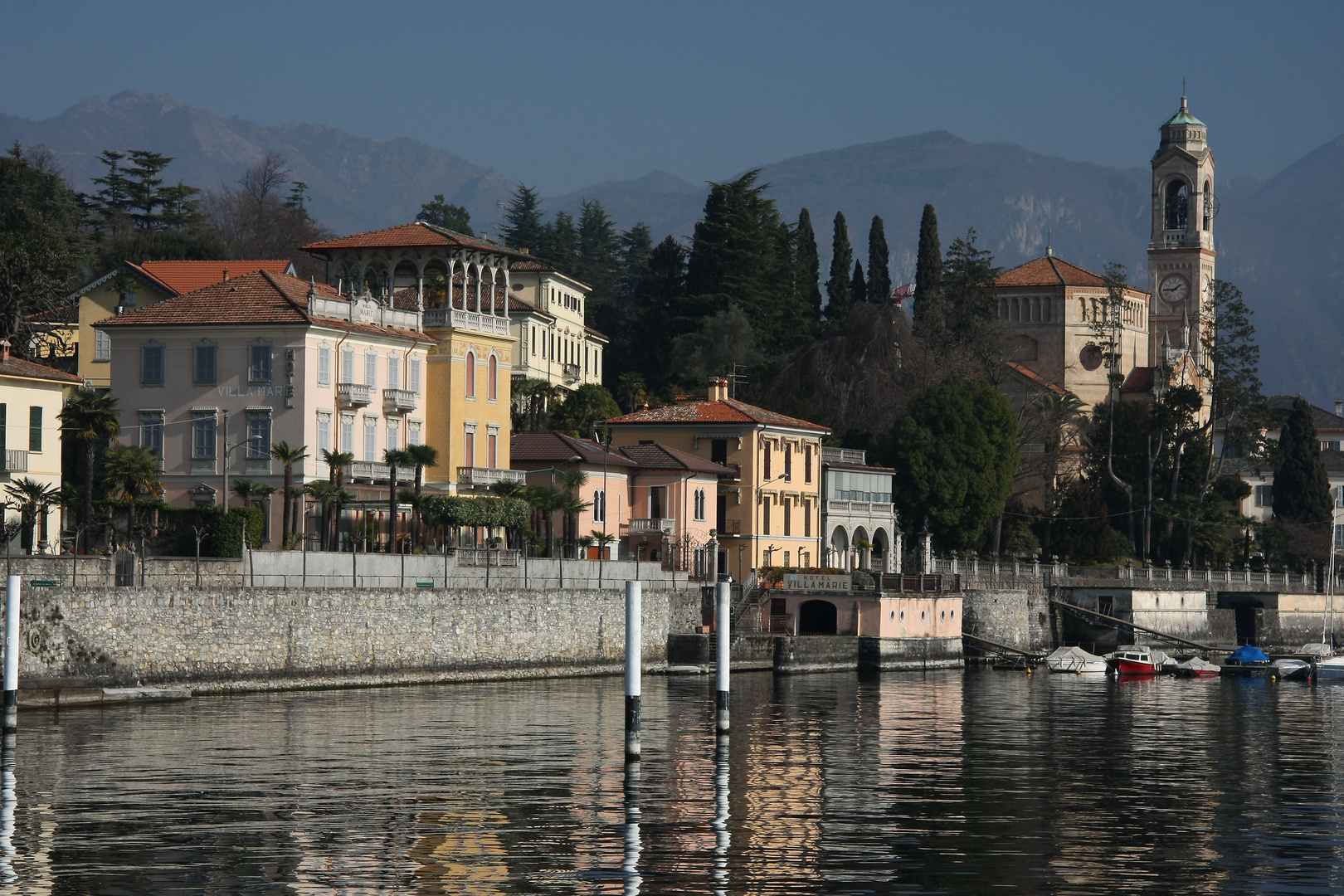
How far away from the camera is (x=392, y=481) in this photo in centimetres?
6303

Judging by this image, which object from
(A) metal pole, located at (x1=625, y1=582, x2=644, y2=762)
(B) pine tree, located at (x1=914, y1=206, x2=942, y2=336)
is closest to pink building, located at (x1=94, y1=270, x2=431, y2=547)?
(A) metal pole, located at (x1=625, y1=582, x2=644, y2=762)

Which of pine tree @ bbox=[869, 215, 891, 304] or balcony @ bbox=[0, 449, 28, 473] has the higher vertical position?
pine tree @ bbox=[869, 215, 891, 304]

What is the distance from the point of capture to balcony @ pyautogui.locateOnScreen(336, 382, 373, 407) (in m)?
67.4

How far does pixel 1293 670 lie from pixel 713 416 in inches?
1045

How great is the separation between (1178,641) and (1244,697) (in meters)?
25.7

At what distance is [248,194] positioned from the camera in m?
140

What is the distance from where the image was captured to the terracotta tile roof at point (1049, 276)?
424ft

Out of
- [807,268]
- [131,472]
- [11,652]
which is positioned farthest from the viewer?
[807,268]

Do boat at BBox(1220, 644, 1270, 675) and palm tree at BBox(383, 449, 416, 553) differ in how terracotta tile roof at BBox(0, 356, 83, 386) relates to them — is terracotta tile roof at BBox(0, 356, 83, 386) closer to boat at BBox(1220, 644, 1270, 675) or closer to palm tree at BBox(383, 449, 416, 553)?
palm tree at BBox(383, 449, 416, 553)

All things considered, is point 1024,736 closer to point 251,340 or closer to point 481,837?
point 481,837

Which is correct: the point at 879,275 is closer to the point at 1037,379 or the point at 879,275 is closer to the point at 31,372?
the point at 1037,379

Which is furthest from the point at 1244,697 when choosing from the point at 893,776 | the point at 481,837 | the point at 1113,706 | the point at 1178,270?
the point at 1178,270

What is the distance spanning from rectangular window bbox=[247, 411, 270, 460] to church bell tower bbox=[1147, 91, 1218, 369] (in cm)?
9003

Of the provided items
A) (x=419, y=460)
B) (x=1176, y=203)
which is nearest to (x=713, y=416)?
(x=419, y=460)
